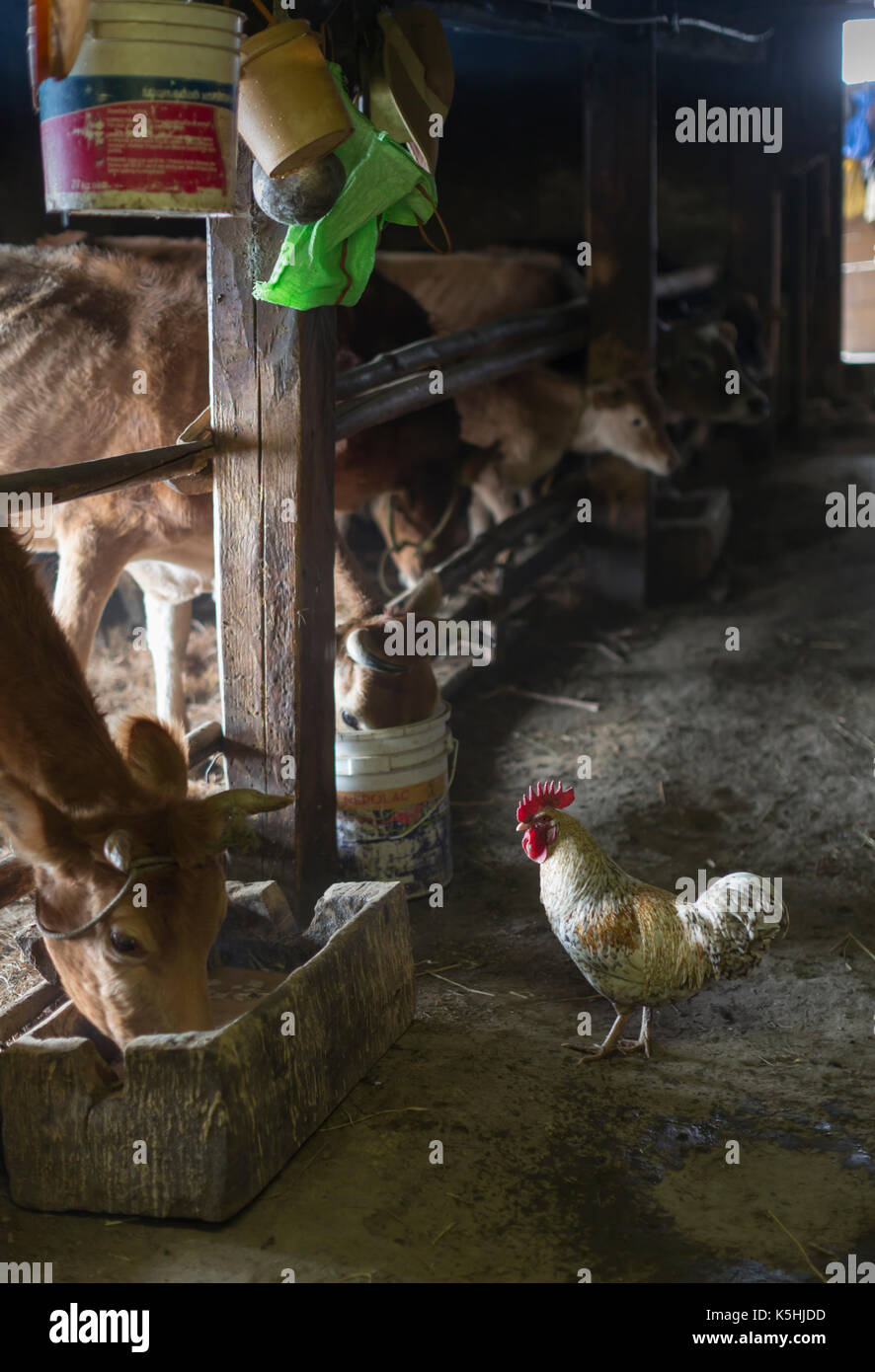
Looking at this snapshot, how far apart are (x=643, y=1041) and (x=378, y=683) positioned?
1.48 m

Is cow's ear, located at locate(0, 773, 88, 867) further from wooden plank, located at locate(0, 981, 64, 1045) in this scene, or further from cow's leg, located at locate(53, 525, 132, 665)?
cow's leg, located at locate(53, 525, 132, 665)

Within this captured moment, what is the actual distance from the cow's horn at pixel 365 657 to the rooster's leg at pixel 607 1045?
135 centimetres

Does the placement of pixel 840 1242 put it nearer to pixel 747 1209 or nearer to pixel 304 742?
pixel 747 1209

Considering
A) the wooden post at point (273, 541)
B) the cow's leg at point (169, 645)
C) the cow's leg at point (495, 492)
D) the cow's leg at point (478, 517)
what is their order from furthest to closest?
the cow's leg at point (478, 517)
the cow's leg at point (495, 492)
the cow's leg at point (169, 645)
the wooden post at point (273, 541)

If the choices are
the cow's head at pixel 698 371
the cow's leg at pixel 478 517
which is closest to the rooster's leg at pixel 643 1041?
the cow's leg at pixel 478 517

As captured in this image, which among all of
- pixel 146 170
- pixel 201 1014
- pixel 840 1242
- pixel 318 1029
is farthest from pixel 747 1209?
pixel 146 170

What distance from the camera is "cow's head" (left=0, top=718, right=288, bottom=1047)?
2.75 m

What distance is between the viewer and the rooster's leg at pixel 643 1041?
334 cm

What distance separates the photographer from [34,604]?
313 cm

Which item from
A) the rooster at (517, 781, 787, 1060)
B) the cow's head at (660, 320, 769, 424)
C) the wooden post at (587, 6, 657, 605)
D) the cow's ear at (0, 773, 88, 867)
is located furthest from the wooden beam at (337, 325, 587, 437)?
the cow's head at (660, 320, 769, 424)

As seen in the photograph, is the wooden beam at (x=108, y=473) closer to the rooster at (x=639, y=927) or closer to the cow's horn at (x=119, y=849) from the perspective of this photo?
the cow's horn at (x=119, y=849)

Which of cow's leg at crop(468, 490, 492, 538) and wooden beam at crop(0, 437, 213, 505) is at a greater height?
wooden beam at crop(0, 437, 213, 505)

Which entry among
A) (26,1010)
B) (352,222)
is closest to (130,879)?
(26,1010)

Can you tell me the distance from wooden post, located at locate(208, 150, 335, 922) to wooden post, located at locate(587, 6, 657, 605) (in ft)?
13.1
